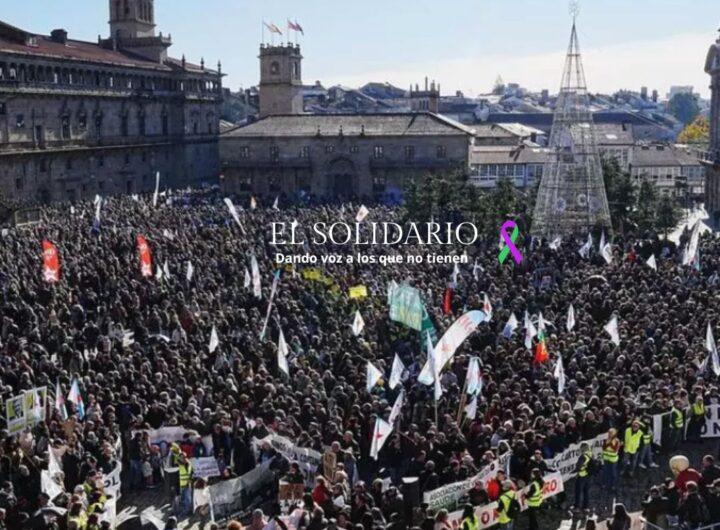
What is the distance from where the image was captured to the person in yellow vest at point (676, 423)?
17.5 metres

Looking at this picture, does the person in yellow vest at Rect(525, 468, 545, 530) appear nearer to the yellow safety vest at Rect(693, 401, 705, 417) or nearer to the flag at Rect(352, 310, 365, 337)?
the yellow safety vest at Rect(693, 401, 705, 417)

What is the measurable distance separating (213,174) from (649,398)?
218 feet

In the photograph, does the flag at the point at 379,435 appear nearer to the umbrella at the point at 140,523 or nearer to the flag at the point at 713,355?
the umbrella at the point at 140,523

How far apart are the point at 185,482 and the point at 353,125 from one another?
189 feet

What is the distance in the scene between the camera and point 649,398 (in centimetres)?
1809

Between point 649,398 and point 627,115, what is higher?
point 627,115

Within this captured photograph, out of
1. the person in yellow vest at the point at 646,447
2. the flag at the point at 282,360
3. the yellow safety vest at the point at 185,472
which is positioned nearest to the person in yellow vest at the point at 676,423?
the person in yellow vest at the point at 646,447

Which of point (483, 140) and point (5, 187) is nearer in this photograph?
point (5, 187)

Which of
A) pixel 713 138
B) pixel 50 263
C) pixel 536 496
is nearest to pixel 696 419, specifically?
pixel 536 496

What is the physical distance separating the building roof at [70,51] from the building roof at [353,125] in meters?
9.05

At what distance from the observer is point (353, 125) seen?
72188 millimetres

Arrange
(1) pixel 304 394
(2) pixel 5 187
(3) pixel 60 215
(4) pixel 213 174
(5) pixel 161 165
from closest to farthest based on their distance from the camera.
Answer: (1) pixel 304 394 → (3) pixel 60 215 → (2) pixel 5 187 → (5) pixel 161 165 → (4) pixel 213 174

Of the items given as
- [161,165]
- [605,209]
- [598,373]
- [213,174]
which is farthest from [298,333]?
[213,174]

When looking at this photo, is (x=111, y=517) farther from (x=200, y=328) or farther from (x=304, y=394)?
(x=200, y=328)
